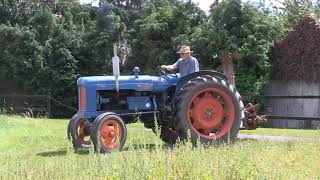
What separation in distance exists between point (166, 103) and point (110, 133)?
1507 millimetres

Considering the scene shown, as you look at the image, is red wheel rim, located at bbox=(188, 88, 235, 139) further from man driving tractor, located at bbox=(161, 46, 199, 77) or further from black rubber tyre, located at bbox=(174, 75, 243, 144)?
man driving tractor, located at bbox=(161, 46, 199, 77)

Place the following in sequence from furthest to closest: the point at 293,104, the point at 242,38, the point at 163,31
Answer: the point at 163,31 < the point at 242,38 < the point at 293,104

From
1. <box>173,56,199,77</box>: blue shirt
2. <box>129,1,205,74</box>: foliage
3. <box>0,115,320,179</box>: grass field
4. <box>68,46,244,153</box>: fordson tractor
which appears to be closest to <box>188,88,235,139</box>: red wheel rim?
<box>68,46,244,153</box>: fordson tractor

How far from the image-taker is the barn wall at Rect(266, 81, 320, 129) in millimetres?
20547

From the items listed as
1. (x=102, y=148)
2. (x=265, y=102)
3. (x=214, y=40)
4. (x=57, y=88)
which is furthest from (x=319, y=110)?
(x=57, y=88)

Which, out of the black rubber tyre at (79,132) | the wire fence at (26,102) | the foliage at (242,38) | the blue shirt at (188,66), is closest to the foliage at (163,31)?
the foliage at (242,38)

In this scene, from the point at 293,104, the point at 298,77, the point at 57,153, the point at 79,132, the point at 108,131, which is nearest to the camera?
the point at 108,131

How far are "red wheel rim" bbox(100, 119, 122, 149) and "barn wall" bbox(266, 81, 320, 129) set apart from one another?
1109 centimetres

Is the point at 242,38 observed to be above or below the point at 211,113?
above

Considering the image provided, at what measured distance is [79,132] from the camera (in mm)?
10805

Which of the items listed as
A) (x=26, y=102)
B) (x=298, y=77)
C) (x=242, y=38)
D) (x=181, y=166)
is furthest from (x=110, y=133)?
(x=26, y=102)

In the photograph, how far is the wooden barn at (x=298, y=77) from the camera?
20734 millimetres

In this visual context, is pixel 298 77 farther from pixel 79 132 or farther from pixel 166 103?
pixel 79 132

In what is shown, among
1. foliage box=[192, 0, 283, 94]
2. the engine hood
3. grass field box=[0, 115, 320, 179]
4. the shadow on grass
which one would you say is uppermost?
foliage box=[192, 0, 283, 94]
